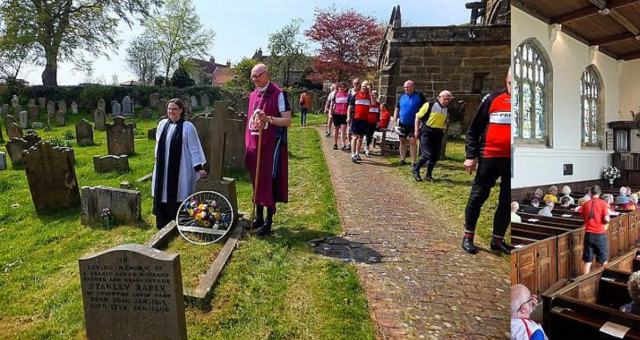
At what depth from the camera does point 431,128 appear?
5.43 ft

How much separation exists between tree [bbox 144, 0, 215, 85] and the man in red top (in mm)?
1545

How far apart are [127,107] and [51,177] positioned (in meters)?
0.57

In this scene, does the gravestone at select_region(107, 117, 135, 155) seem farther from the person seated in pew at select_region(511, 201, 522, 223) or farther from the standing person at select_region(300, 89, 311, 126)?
the person seated in pew at select_region(511, 201, 522, 223)

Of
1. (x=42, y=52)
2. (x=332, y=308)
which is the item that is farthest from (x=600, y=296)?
(x=42, y=52)

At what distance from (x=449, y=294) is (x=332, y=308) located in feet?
1.61

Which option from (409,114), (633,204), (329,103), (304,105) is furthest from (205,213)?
(633,204)

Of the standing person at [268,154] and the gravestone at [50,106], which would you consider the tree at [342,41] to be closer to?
the standing person at [268,154]

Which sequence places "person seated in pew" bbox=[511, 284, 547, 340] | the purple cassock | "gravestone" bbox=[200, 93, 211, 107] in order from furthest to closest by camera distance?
the purple cassock
"gravestone" bbox=[200, 93, 211, 107]
"person seated in pew" bbox=[511, 284, 547, 340]

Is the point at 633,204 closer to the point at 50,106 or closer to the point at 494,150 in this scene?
the point at 494,150

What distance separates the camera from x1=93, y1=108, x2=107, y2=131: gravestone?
104 inches

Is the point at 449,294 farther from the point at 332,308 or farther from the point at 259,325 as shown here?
the point at 259,325

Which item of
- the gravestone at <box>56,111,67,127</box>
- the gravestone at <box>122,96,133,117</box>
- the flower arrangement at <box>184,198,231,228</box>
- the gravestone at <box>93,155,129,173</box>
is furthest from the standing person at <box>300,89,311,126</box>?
the gravestone at <box>56,111,67,127</box>

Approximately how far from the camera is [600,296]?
1.09 m

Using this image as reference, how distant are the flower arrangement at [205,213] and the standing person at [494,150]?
157 centimetres
